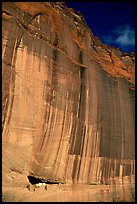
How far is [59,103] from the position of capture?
14.2m

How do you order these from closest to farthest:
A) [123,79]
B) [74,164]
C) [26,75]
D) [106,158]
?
[26,75] → [74,164] → [106,158] → [123,79]

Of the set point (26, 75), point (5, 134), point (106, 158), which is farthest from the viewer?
point (106, 158)

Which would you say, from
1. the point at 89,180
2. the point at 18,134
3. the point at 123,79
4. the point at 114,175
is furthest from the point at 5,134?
the point at 123,79

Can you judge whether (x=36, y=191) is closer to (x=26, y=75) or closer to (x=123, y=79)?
(x=26, y=75)

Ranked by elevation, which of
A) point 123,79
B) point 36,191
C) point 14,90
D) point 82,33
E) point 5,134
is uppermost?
point 82,33

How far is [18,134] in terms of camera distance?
41.1 ft

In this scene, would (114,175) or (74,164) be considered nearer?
(74,164)

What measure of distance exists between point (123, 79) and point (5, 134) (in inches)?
382

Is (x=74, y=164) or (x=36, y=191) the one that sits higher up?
(x=74, y=164)

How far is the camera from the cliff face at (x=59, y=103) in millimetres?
12516

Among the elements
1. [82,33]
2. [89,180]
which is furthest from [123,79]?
[89,180]

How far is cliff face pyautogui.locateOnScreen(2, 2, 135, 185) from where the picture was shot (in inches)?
493

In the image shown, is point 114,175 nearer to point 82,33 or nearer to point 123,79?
point 123,79

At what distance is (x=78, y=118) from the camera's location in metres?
15.0
